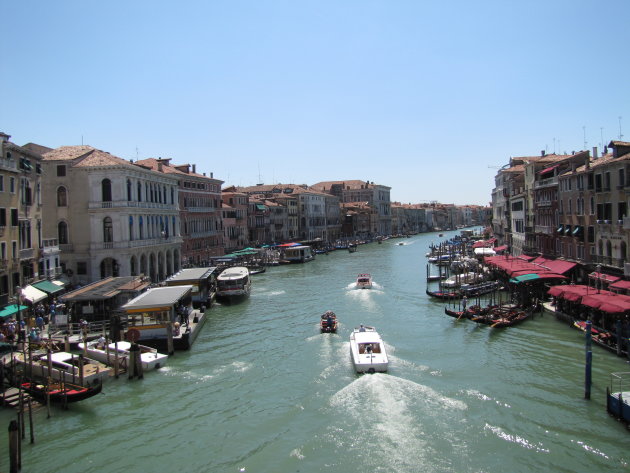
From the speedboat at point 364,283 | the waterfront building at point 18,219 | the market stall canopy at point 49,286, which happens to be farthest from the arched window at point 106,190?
the speedboat at point 364,283

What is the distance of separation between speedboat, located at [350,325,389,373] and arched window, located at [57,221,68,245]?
755 inches

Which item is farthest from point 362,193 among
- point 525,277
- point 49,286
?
point 49,286

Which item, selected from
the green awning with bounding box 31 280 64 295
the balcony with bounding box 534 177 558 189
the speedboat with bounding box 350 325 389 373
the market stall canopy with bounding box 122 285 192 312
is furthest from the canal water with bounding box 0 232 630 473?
the balcony with bounding box 534 177 558 189

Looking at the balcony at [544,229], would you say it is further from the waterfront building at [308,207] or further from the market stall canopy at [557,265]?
the waterfront building at [308,207]

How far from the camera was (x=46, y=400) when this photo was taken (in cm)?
1423

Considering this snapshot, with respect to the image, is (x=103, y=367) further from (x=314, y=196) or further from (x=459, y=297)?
(x=314, y=196)

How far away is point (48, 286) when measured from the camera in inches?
965

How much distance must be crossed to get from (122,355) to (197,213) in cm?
3098

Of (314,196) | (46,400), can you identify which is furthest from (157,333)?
(314,196)

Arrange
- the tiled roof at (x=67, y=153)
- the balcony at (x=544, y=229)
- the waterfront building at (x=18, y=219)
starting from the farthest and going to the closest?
the balcony at (x=544, y=229) → the tiled roof at (x=67, y=153) → the waterfront building at (x=18, y=219)

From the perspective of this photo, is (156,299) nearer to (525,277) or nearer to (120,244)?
(120,244)

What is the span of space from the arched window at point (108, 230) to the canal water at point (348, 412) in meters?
11.7

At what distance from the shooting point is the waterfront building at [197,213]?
45000 millimetres

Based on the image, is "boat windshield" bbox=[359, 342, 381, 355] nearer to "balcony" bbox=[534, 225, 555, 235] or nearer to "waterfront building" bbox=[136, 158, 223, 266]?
"balcony" bbox=[534, 225, 555, 235]
